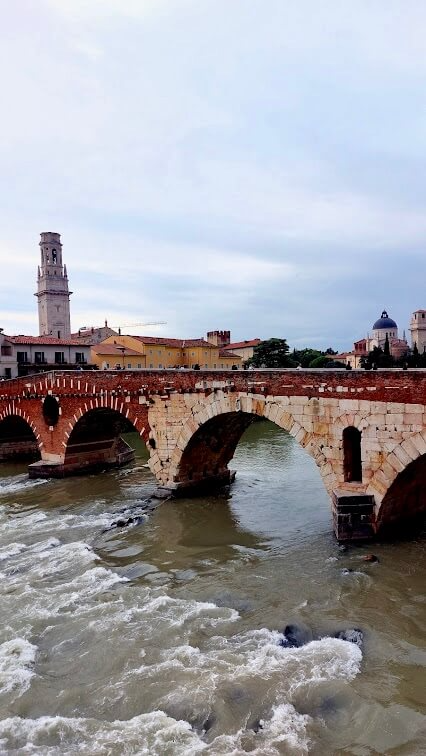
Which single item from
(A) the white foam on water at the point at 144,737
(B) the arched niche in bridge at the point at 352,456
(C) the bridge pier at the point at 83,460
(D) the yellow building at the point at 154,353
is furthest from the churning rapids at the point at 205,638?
(D) the yellow building at the point at 154,353

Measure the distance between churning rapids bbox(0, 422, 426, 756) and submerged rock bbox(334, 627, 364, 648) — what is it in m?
0.11

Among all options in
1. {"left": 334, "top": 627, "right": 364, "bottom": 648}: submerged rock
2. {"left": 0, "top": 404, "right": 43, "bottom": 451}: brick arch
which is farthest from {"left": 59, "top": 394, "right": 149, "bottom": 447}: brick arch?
{"left": 334, "top": 627, "right": 364, "bottom": 648}: submerged rock

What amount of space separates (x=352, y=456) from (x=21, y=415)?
16.5 metres

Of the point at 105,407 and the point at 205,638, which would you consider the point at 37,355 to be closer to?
the point at 105,407

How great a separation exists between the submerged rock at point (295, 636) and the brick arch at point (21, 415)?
1721cm

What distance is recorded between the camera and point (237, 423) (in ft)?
63.8

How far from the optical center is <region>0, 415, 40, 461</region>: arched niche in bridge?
29906mm

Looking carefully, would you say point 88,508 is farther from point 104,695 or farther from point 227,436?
point 104,695

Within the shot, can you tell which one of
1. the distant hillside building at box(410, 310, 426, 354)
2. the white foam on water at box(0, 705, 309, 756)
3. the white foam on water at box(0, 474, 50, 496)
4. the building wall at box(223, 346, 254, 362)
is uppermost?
the distant hillside building at box(410, 310, 426, 354)

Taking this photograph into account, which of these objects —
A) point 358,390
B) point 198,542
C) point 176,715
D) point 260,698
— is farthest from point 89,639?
point 358,390

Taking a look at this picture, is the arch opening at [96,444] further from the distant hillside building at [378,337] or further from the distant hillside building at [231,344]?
the distant hillside building at [378,337]

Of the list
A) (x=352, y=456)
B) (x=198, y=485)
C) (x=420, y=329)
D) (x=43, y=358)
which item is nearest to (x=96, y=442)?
(x=198, y=485)

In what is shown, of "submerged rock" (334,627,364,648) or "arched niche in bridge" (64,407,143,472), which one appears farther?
"arched niche in bridge" (64,407,143,472)

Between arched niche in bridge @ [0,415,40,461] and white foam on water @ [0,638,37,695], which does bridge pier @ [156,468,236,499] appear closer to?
white foam on water @ [0,638,37,695]
